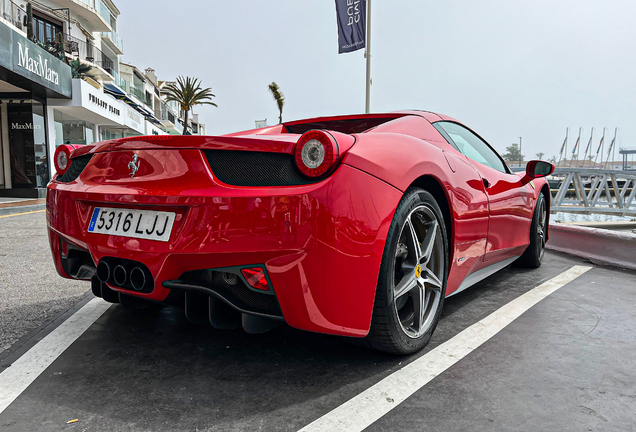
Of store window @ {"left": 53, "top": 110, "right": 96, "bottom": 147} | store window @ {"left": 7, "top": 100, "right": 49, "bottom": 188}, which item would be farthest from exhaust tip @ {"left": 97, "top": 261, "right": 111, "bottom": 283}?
store window @ {"left": 53, "top": 110, "right": 96, "bottom": 147}

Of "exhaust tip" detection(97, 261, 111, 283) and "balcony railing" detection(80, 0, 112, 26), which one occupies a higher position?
"balcony railing" detection(80, 0, 112, 26)

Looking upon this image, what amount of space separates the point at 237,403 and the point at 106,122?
28.3 metres

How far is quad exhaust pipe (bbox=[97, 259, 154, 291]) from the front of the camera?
2.01 meters

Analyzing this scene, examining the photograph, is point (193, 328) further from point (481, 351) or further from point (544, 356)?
point (544, 356)

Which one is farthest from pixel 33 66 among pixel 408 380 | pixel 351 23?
pixel 408 380

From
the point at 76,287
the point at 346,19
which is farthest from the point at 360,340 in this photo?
the point at 346,19

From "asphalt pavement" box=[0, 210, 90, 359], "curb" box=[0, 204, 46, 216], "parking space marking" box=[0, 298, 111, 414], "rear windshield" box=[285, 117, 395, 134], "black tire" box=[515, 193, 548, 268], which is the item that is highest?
"rear windshield" box=[285, 117, 395, 134]

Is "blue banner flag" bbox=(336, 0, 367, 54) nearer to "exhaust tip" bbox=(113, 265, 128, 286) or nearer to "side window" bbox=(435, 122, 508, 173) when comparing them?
"side window" bbox=(435, 122, 508, 173)

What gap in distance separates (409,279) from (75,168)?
1764mm

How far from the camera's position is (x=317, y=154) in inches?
72.6

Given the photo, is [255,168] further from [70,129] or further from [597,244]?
[70,129]

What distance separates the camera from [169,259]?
6.28ft

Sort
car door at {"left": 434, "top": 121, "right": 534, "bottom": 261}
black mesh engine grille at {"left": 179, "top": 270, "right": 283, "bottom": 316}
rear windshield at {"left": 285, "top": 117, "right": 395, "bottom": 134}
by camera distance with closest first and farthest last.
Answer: black mesh engine grille at {"left": 179, "top": 270, "right": 283, "bottom": 316} < rear windshield at {"left": 285, "top": 117, "right": 395, "bottom": 134} < car door at {"left": 434, "top": 121, "right": 534, "bottom": 261}

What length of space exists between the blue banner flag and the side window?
38.7 feet
